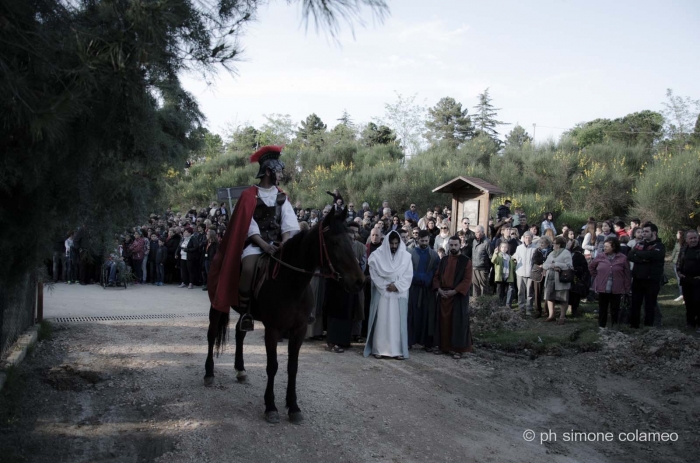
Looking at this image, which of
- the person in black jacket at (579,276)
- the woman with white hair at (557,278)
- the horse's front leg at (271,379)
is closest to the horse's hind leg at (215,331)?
the horse's front leg at (271,379)

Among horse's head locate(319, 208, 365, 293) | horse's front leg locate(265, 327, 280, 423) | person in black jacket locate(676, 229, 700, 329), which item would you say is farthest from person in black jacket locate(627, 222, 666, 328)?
horse's front leg locate(265, 327, 280, 423)

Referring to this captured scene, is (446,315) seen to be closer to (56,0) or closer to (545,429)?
(545,429)

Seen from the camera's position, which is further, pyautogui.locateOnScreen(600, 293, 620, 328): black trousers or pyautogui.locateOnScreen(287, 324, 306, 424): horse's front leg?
pyautogui.locateOnScreen(600, 293, 620, 328): black trousers

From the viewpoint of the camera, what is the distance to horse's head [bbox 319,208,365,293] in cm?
558

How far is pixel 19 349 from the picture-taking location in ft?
25.0

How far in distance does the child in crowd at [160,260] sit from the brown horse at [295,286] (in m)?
12.0

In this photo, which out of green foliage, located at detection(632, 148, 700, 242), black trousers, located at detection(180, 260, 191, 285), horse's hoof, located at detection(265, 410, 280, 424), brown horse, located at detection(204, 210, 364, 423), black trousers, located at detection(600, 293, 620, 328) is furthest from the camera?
green foliage, located at detection(632, 148, 700, 242)

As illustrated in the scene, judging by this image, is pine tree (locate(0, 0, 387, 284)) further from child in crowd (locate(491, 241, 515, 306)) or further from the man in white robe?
child in crowd (locate(491, 241, 515, 306))

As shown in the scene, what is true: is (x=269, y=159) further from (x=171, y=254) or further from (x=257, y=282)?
(x=171, y=254)

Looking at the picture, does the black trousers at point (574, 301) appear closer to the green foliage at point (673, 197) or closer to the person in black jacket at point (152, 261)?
the green foliage at point (673, 197)

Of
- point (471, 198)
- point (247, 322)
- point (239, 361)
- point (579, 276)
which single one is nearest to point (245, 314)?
point (247, 322)

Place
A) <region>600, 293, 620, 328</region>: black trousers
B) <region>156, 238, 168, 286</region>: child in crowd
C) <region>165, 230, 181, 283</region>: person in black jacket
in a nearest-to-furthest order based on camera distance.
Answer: <region>600, 293, 620, 328</region>: black trousers < <region>156, 238, 168, 286</region>: child in crowd < <region>165, 230, 181, 283</region>: person in black jacket

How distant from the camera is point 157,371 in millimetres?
7547

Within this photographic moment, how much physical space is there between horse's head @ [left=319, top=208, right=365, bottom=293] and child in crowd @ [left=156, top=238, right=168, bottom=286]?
12.9 metres
